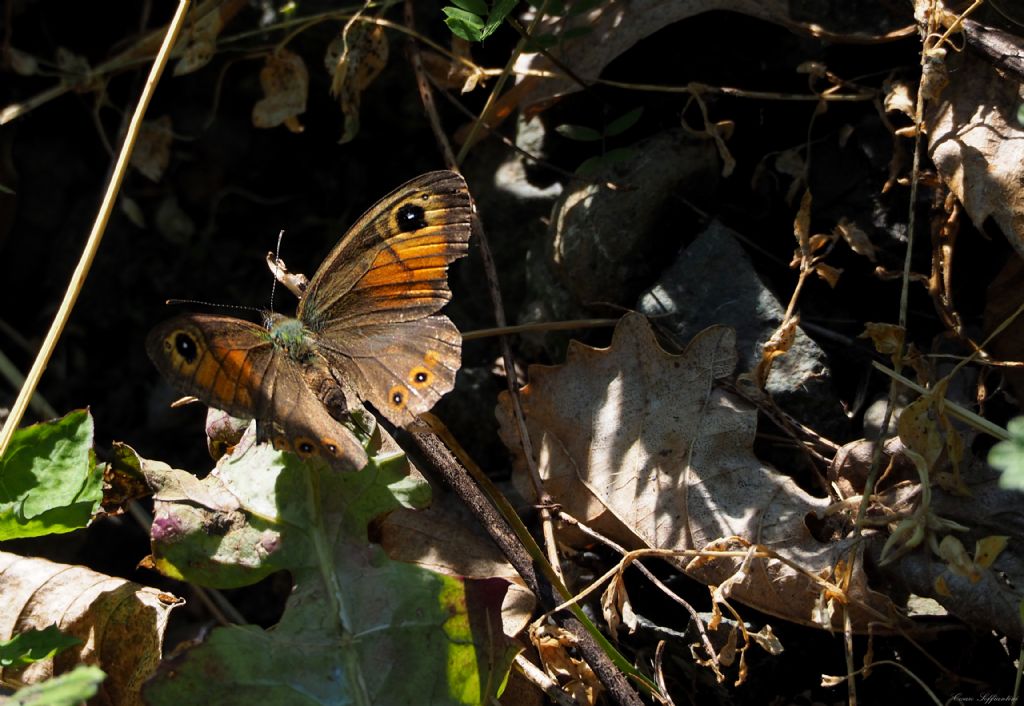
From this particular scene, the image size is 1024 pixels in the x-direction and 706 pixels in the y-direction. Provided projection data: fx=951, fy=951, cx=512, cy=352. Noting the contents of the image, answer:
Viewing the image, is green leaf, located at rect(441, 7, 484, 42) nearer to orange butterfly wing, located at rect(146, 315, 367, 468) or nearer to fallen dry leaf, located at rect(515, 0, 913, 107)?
fallen dry leaf, located at rect(515, 0, 913, 107)

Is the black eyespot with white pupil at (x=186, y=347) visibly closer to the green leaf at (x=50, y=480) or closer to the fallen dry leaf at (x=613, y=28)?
the green leaf at (x=50, y=480)

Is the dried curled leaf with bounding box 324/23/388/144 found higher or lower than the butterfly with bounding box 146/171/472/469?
higher

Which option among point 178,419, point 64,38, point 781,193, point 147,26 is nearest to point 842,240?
point 781,193

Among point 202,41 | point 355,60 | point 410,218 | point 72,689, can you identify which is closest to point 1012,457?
point 410,218

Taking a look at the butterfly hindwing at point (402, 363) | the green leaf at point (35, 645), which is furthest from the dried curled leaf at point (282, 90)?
the green leaf at point (35, 645)

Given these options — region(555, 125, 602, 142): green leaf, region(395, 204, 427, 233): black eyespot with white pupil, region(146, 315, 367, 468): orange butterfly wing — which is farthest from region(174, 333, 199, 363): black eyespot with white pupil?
region(555, 125, 602, 142): green leaf
